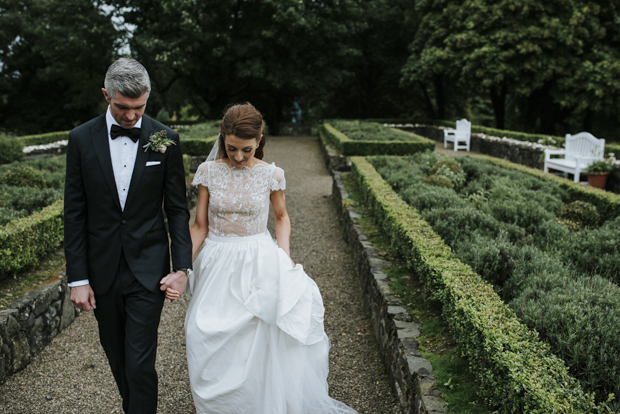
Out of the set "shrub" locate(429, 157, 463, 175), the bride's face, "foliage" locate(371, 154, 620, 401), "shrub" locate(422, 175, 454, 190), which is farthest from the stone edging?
"shrub" locate(429, 157, 463, 175)

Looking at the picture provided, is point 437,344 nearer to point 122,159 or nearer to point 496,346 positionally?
point 496,346

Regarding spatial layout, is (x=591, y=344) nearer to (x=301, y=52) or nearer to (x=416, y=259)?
(x=416, y=259)

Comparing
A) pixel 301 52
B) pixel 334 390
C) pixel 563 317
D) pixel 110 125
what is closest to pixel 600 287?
pixel 563 317

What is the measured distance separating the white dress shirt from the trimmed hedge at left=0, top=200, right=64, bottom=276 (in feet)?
6.65

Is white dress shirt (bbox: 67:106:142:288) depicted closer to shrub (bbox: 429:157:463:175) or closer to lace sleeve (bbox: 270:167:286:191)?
lace sleeve (bbox: 270:167:286:191)

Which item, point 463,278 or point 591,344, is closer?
point 591,344

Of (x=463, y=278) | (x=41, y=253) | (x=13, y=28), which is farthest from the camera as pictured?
(x=13, y=28)

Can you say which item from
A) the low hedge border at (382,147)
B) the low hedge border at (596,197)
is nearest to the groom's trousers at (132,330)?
the low hedge border at (596,197)

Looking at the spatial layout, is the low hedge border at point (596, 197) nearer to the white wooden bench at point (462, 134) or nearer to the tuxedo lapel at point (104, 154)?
the tuxedo lapel at point (104, 154)

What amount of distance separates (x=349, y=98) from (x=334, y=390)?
92.2 feet

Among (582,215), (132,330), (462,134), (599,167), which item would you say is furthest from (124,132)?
(462,134)

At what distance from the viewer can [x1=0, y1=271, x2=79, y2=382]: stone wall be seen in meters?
3.21

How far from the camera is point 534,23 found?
672 inches

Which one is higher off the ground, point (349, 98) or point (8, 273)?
point (349, 98)
